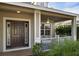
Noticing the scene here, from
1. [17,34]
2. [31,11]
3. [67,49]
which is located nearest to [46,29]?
[17,34]

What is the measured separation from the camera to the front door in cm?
802

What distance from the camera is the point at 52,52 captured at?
4.42 metres

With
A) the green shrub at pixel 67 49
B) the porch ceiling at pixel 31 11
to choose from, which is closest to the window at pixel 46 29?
the porch ceiling at pixel 31 11

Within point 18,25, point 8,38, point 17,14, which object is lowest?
point 8,38

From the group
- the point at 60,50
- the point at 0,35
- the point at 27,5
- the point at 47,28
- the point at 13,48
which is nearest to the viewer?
the point at 60,50

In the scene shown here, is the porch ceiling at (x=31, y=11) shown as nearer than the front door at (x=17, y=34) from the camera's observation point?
Yes

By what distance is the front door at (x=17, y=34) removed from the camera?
8023 millimetres

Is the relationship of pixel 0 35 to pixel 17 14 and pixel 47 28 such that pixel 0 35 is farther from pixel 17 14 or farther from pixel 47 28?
pixel 47 28

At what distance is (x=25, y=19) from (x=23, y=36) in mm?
1001

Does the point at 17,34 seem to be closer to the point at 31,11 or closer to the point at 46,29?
the point at 31,11

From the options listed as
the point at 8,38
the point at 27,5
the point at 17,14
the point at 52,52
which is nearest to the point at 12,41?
the point at 8,38

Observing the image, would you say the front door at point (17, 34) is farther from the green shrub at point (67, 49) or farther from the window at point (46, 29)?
the green shrub at point (67, 49)

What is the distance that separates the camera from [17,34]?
8.59 meters

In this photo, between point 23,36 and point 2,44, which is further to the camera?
point 23,36
